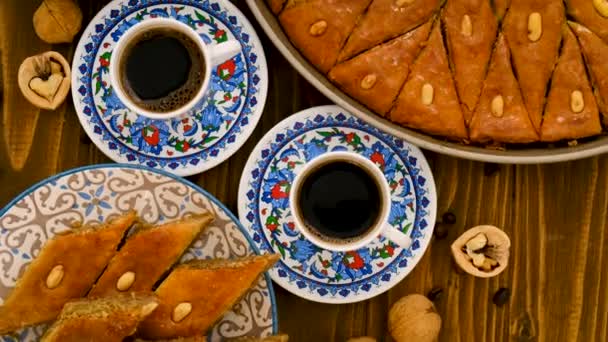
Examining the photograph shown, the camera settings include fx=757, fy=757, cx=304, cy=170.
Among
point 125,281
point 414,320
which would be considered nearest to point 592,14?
point 414,320

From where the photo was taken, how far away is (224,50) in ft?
5.17

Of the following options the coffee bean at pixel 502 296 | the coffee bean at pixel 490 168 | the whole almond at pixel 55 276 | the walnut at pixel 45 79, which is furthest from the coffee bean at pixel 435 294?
the walnut at pixel 45 79

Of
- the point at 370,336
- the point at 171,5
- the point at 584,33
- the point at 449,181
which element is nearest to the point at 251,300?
the point at 370,336

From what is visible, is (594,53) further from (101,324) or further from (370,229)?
(101,324)

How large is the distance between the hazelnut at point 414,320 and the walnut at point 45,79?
874 mm

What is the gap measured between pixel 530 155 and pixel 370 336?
0.54 metres

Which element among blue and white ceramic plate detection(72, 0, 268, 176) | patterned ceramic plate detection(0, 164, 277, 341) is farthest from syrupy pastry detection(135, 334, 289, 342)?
blue and white ceramic plate detection(72, 0, 268, 176)

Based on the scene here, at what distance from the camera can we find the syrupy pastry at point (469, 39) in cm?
155

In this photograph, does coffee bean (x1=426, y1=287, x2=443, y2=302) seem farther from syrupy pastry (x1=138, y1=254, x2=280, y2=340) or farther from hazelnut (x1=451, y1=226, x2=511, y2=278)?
syrupy pastry (x1=138, y1=254, x2=280, y2=340)

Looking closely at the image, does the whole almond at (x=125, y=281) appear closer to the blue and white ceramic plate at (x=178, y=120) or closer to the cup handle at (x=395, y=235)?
the blue and white ceramic plate at (x=178, y=120)

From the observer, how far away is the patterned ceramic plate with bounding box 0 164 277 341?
5.12 ft

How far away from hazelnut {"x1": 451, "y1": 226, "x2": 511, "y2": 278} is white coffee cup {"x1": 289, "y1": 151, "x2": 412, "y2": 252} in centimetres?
14

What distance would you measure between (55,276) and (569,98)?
1114 millimetres

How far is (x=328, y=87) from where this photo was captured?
1.58 m
